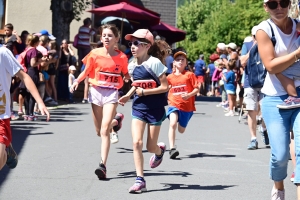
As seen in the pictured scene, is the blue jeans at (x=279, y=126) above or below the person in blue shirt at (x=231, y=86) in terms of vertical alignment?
above

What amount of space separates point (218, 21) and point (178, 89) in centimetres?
5196

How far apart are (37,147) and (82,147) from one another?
68 centimetres

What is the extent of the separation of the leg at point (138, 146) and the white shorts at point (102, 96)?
1177mm

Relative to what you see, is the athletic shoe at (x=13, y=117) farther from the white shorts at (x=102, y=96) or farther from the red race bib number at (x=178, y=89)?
the white shorts at (x=102, y=96)

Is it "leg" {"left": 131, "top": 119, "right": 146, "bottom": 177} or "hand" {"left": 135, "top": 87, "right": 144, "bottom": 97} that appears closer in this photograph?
"leg" {"left": 131, "top": 119, "right": 146, "bottom": 177}

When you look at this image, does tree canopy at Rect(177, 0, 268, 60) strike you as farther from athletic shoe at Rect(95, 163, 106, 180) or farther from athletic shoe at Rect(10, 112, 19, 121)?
athletic shoe at Rect(95, 163, 106, 180)

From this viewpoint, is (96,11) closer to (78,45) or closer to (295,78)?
(78,45)

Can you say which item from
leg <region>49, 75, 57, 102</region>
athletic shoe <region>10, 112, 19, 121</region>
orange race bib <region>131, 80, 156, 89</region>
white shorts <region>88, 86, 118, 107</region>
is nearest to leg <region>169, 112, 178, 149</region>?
white shorts <region>88, 86, 118, 107</region>

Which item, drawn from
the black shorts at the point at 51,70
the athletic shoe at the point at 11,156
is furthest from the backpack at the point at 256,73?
the black shorts at the point at 51,70

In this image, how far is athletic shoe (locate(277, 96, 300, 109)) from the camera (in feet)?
20.0

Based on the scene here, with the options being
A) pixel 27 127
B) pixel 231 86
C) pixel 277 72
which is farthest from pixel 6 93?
pixel 231 86

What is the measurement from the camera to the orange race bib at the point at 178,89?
1136 centimetres

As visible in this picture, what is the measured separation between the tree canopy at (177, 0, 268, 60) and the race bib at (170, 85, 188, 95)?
95.2 feet

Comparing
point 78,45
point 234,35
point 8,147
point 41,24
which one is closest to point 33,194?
point 8,147
